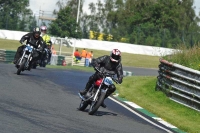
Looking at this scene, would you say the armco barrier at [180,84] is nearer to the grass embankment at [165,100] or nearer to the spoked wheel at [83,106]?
the grass embankment at [165,100]

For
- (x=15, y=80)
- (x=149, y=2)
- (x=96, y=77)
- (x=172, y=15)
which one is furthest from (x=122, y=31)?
(x=96, y=77)

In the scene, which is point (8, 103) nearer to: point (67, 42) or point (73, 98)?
point (73, 98)

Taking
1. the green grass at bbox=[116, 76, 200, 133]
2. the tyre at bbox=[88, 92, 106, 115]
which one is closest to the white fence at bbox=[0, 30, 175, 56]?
the green grass at bbox=[116, 76, 200, 133]

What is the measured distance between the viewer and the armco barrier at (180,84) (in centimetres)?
1752

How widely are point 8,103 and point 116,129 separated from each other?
114 inches

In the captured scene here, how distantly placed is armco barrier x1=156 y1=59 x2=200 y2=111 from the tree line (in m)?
21.9

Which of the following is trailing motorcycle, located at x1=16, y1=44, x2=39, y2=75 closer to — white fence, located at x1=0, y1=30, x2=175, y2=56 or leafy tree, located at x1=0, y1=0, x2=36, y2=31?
leafy tree, located at x1=0, y1=0, x2=36, y2=31

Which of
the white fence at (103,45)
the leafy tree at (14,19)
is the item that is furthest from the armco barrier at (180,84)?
the leafy tree at (14,19)

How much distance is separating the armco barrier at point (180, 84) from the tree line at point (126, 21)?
21.9 metres

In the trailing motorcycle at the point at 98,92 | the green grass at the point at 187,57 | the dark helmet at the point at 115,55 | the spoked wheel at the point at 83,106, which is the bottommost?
the spoked wheel at the point at 83,106

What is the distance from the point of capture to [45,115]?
13031 millimetres

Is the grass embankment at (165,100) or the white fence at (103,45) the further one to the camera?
the white fence at (103,45)

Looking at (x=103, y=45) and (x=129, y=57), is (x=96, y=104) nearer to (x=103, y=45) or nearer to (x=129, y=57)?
(x=129, y=57)

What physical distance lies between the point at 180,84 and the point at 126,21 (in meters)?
64.1
